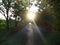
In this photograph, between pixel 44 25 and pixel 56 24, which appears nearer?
pixel 56 24

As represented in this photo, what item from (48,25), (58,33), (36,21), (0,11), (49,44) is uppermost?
(0,11)

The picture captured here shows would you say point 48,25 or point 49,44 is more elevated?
point 48,25

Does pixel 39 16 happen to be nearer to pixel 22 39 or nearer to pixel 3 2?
pixel 22 39

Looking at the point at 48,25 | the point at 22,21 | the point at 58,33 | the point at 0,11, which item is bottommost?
the point at 58,33

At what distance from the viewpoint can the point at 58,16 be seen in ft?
53.3

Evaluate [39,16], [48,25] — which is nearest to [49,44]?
[48,25]

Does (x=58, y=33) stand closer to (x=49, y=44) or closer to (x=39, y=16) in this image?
(x=49, y=44)

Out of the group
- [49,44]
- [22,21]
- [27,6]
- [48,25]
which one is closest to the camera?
[49,44]

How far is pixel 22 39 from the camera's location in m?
17.9

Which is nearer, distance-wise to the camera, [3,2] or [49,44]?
[49,44]

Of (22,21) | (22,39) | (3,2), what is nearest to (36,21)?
(22,39)

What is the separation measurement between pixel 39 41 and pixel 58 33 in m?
2.06

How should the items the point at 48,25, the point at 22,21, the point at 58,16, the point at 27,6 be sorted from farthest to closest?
1. the point at 27,6
2. the point at 22,21
3. the point at 48,25
4. the point at 58,16

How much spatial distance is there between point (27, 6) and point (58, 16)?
21784mm
